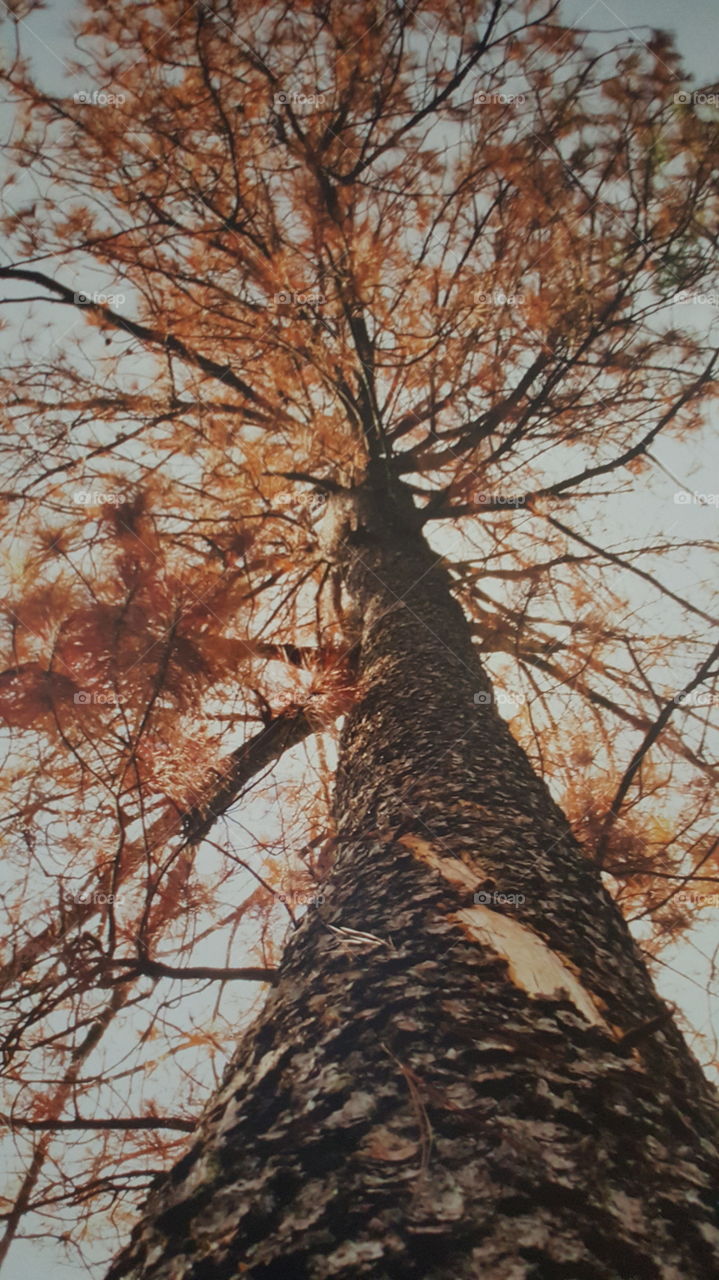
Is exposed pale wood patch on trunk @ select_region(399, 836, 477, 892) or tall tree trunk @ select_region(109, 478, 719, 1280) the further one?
exposed pale wood patch on trunk @ select_region(399, 836, 477, 892)

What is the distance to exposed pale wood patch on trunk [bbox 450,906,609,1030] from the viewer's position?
962 millimetres

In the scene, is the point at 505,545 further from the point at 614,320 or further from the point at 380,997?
the point at 380,997

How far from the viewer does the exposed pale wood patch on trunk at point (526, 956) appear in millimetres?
962

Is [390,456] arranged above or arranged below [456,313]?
above

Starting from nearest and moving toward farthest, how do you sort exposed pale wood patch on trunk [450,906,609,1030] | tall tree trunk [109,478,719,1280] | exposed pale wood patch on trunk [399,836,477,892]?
1. tall tree trunk [109,478,719,1280]
2. exposed pale wood patch on trunk [450,906,609,1030]
3. exposed pale wood patch on trunk [399,836,477,892]

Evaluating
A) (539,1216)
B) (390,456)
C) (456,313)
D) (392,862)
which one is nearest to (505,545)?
(390,456)

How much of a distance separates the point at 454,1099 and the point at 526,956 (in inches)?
12.7

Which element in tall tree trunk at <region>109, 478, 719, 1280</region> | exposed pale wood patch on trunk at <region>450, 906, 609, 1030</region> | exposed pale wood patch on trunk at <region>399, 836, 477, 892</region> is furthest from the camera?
exposed pale wood patch on trunk at <region>399, 836, 477, 892</region>

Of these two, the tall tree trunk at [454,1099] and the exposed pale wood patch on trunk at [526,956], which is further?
the exposed pale wood patch on trunk at [526,956]

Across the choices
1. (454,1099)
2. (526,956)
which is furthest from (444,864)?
(454,1099)

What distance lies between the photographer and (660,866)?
7.76 feet

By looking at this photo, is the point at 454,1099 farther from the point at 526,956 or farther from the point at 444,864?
the point at 444,864

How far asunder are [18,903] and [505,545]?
338cm

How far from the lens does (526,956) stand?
1031mm
